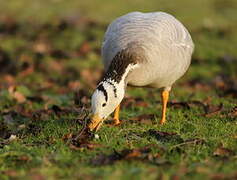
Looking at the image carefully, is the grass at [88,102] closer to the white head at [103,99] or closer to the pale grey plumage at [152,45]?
the white head at [103,99]

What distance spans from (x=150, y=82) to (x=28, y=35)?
331 inches

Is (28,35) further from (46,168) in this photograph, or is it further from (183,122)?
(46,168)

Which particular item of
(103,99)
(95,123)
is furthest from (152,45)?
(95,123)

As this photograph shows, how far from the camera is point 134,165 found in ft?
15.7

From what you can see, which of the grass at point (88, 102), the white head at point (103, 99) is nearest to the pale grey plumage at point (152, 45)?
the white head at point (103, 99)

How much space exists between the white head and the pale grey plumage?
474 mm

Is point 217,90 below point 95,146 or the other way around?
below

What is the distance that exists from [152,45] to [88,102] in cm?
231

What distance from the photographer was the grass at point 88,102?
15.9 feet

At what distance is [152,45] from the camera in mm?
6797

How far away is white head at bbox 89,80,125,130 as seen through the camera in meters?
5.98

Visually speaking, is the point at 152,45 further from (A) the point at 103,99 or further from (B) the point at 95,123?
(B) the point at 95,123

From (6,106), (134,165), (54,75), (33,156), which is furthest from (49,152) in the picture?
(54,75)

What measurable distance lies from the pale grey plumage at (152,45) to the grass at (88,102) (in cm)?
67
